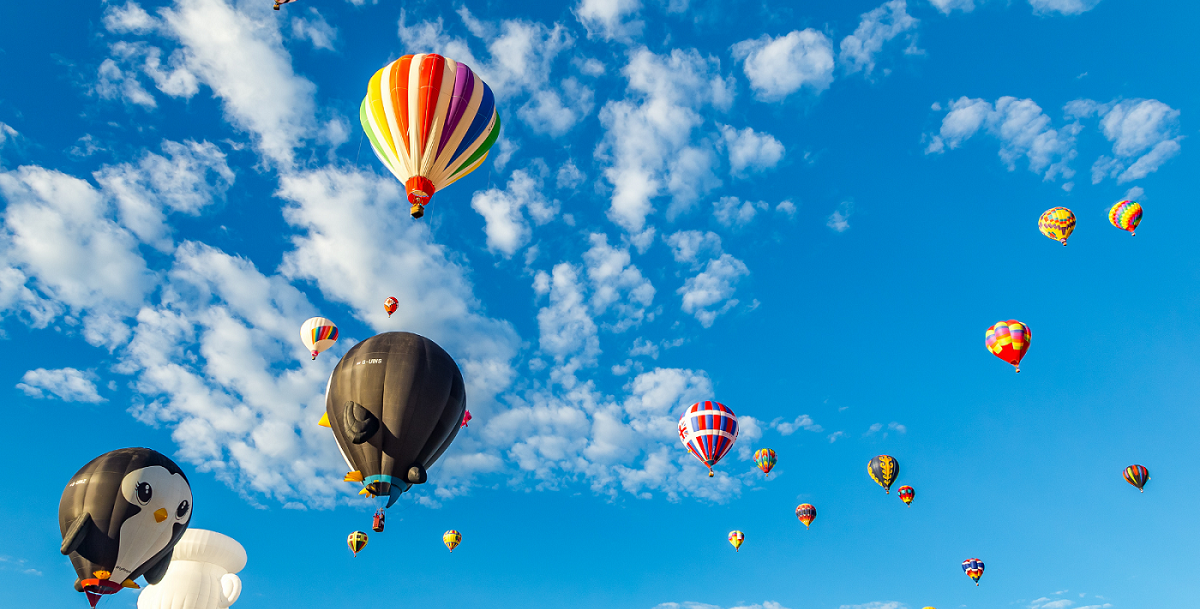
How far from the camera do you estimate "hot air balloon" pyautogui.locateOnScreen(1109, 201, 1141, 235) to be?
3747 centimetres

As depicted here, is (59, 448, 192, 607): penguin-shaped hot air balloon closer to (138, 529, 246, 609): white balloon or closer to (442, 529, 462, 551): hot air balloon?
(138, 529, 246, 609): white balloon

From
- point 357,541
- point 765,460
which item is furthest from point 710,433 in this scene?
point 357,541

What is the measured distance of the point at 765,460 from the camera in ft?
141

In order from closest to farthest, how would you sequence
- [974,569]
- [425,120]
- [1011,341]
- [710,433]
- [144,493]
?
[144,493] → [425,120] → [1011,341] → [710,433] → [974,569]

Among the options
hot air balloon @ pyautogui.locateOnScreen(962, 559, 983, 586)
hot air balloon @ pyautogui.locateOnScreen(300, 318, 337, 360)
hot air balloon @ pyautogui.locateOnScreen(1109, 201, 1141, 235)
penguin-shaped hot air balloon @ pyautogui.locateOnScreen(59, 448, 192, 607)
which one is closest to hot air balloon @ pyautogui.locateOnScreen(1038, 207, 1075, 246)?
hot air balloon @ pyautogui.locateOnScreen(1109, 201, 1141, 235)

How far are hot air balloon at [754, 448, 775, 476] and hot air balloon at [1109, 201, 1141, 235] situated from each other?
22.4 m

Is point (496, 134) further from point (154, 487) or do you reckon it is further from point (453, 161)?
point (154, 487)

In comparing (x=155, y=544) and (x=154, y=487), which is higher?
(x=154, y=487)

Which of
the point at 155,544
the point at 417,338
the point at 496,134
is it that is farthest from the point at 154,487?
the point at 496,134

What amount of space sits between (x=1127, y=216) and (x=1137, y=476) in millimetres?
16796

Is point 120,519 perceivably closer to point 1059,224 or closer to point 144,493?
point 144,493

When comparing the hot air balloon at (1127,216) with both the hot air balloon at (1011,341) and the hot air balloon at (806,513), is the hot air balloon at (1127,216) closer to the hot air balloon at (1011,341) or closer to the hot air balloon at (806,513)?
the hot air balloon at (1011,341)

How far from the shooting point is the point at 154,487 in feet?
64.5

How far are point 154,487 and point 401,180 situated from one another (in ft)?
37.8
